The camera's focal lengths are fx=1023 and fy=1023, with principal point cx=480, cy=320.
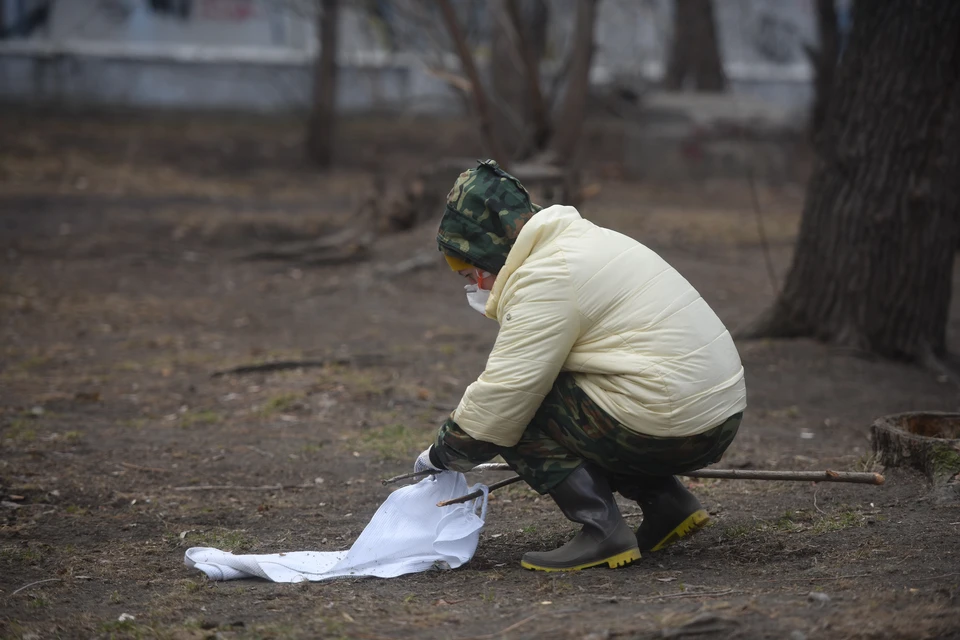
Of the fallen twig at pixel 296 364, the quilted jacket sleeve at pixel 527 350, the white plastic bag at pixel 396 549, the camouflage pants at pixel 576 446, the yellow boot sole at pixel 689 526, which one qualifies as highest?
the quilted jacket sleeve at pixel 527 350

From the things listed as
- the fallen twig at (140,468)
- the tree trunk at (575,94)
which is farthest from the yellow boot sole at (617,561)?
the tree trunk at (575,94)

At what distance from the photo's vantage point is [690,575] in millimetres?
2947

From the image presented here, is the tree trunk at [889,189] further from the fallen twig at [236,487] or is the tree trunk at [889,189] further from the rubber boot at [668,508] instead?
the fallen twig at [236,487]

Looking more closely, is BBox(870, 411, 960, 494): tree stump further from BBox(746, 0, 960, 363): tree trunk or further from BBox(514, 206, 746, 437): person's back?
BBox(746, 0, 960, 363): tree trunk

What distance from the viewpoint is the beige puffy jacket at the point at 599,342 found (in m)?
2.76

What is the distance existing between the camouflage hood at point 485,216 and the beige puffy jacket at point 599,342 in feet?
0.25

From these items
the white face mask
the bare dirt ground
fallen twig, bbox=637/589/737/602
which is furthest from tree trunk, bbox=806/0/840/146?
fallen twig, bbox=637/589/737/602

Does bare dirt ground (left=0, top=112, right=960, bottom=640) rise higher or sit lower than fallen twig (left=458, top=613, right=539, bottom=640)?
lower

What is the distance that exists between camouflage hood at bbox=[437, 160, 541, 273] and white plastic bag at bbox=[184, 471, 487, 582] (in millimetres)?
725

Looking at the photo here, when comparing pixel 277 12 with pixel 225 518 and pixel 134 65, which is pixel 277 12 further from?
pixel 225 518

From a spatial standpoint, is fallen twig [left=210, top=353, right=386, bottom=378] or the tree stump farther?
fallen twig [left=210, top=353, right=386, bottom=378]

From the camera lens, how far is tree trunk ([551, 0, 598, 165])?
10469mm

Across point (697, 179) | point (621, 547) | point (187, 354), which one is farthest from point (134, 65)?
point (621, 547)

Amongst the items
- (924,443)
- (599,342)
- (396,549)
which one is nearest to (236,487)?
(396,549)
